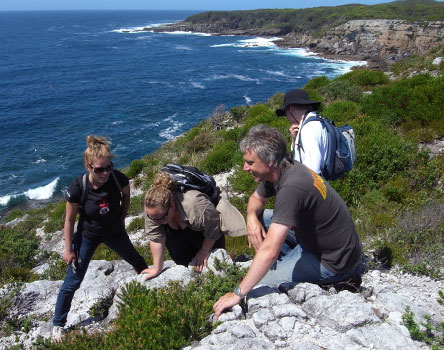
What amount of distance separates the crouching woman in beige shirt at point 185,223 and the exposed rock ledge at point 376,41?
49.2m

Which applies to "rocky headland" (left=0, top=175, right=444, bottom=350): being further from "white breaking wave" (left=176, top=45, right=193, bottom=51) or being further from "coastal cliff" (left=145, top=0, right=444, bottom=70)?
"white breaking wave" (left=176, top=45, right=193, bottom=51)

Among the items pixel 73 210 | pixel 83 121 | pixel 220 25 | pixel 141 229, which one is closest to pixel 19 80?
pixel 83 121

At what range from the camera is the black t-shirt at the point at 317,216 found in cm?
289

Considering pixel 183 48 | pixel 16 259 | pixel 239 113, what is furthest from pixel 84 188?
pixel 183 48

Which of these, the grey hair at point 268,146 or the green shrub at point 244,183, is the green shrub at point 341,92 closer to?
the green shrub at point 244,183

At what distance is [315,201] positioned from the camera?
9.77ft

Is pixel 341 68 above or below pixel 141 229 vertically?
above

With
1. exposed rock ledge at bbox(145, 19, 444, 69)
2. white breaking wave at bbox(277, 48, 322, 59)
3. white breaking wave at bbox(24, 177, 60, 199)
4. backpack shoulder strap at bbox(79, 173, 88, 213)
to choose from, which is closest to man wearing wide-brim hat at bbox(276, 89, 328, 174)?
backpack shoulder strap at bbox(79, 173, 88, 213)

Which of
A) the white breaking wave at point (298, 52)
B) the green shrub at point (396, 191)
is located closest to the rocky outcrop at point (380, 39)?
the white breaking wave at point (298, 52)

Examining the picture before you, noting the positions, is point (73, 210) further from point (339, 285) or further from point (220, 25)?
point (220, 25)

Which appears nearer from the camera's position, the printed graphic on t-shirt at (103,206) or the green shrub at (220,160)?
the printed graphic on t-shirt at (103,206)

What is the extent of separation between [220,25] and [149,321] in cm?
12084

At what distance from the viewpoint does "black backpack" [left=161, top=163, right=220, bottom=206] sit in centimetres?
374

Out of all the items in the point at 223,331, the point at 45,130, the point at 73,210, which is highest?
the point at 73,210
